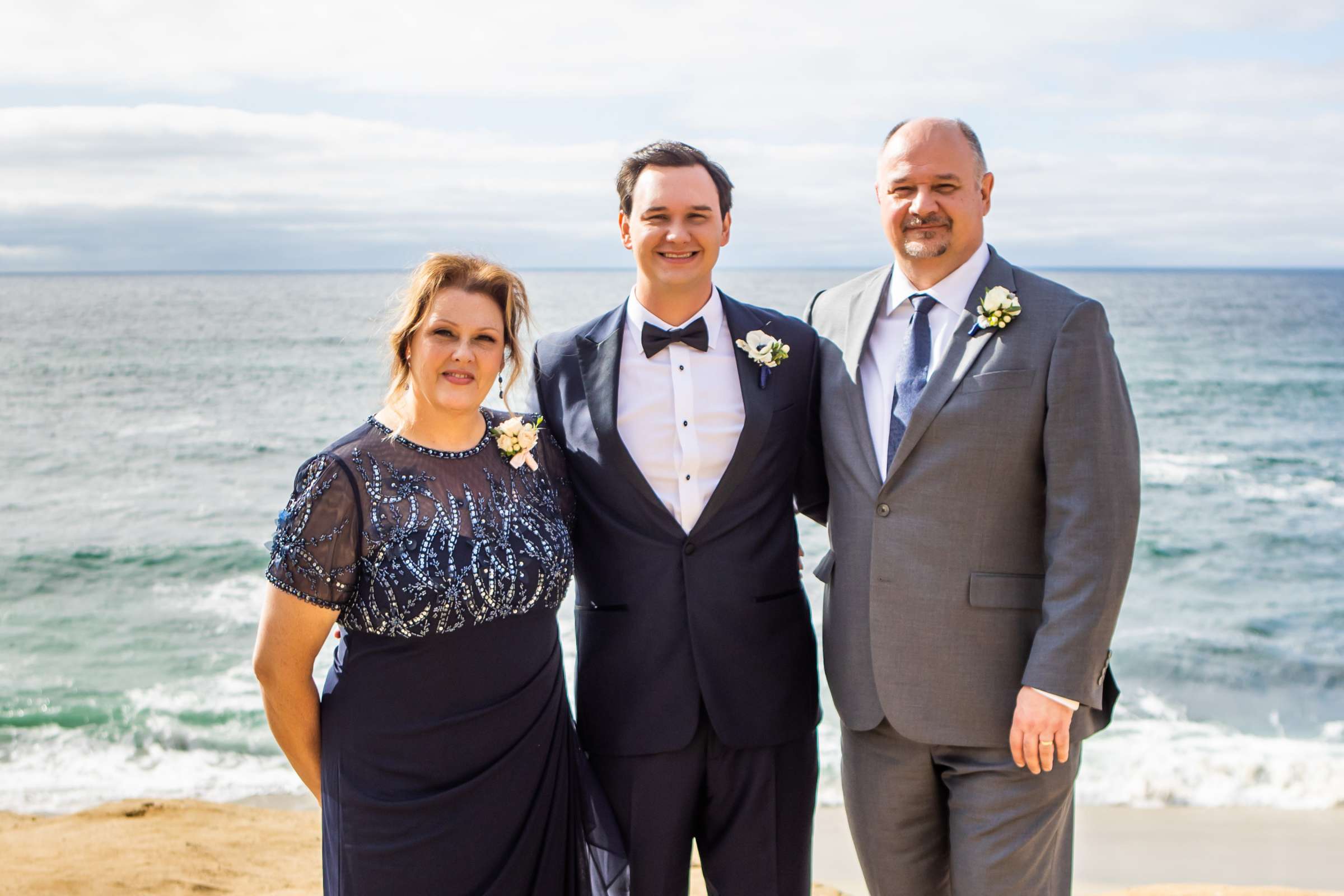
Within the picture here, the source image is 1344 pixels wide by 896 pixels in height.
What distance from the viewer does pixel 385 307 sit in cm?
288

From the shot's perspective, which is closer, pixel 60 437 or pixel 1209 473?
pixel 1209 473

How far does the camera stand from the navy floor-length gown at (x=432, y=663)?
2504 millimetres

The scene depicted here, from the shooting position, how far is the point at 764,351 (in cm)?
291

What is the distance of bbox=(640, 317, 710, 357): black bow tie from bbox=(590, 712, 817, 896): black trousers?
996 mm

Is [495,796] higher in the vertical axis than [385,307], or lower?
lower

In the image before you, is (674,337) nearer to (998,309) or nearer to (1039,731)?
(998,309)

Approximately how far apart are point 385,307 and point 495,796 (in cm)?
131

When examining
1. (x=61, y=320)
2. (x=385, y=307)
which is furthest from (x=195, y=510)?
(x=61, y=320)

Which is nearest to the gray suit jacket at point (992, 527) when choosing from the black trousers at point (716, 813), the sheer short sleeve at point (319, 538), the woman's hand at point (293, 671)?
the black trousers at point (716, 813)

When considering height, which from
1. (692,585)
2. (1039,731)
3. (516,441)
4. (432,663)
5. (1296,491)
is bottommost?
(1296,491)

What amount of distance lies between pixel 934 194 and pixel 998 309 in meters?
0.37

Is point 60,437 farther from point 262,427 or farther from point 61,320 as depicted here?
point 61,320

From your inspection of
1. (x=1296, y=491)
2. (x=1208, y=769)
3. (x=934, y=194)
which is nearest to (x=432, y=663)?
(x=934, y=194)

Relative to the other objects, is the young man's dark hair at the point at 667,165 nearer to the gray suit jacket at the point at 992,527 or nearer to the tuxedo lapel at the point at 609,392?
the tuxedo lapel at the point at 609,392
